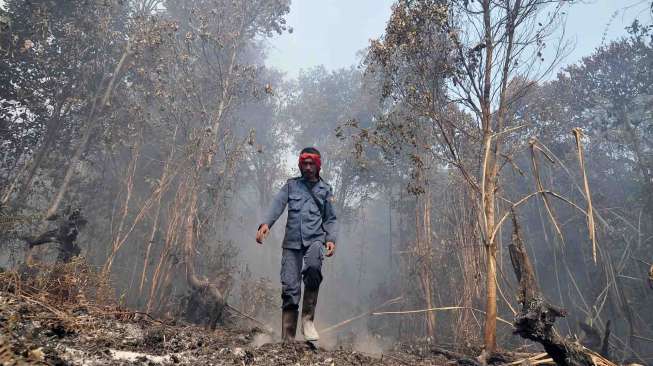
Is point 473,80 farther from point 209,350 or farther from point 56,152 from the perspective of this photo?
point 56,152

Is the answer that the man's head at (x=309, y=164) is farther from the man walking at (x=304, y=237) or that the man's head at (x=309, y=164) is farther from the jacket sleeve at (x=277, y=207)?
the jacket sleeve at (x=277, y=207)

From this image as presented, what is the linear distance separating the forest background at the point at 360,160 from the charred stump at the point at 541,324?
0.47m

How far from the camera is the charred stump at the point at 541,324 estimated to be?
2779mm

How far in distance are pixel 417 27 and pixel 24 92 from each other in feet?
29.5

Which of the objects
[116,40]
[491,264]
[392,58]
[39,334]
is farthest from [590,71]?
[39,334]

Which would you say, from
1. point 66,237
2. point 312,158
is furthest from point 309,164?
point 66,237

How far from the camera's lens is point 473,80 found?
5094 millimetres

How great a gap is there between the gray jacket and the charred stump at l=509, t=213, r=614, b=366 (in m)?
A: 1.80

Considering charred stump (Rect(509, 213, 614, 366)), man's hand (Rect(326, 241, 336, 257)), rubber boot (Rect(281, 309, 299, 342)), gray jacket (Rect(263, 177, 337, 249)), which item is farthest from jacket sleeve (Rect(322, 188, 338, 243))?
charred stump (Rect(509, 213, 614, 366))

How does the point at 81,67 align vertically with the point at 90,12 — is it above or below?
below

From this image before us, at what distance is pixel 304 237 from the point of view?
355cm

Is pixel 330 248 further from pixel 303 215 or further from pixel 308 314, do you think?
pixel 308 314

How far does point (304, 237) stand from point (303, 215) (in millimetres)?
233

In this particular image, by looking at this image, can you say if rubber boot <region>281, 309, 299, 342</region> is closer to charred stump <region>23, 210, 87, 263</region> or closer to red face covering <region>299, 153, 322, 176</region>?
red face covering <region>299, 153, 322, 176</region>
